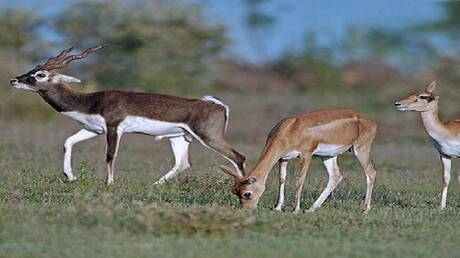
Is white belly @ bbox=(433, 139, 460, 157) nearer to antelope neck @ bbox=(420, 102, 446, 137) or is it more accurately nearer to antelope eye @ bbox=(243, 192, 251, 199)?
antelope neck @ bbox=(420, 102, 446, 137)

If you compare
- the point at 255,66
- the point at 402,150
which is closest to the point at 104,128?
the point at 402,150

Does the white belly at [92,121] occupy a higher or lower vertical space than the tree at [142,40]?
lower

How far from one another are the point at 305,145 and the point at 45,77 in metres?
4.40

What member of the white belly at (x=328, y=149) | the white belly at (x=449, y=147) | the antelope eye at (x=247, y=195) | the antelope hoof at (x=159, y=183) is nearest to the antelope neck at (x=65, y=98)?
the antelope hoof at (x=159, y=183)

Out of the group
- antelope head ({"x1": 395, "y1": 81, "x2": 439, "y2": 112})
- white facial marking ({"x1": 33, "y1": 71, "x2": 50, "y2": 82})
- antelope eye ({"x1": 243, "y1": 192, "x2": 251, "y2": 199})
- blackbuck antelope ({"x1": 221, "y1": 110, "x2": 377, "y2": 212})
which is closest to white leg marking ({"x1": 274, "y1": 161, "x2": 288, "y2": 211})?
blackbuck antelope ({"x1": 221, "y1": 110, "x2": 377, "y2": 212})

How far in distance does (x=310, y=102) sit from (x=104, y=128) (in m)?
17.0

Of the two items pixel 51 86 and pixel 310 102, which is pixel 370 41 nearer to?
pixel 310 102

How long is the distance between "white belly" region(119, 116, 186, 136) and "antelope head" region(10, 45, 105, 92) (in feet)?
2.93

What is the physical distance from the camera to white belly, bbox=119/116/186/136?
13.8 meters

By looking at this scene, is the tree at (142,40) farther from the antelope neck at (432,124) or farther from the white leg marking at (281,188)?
the white leg marking at (281,188)

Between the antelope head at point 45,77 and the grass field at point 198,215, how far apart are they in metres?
1.13

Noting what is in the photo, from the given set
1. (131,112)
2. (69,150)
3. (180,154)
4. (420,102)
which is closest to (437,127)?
(420,102)

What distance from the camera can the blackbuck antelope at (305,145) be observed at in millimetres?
10984

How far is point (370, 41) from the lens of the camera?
46.9 meters
